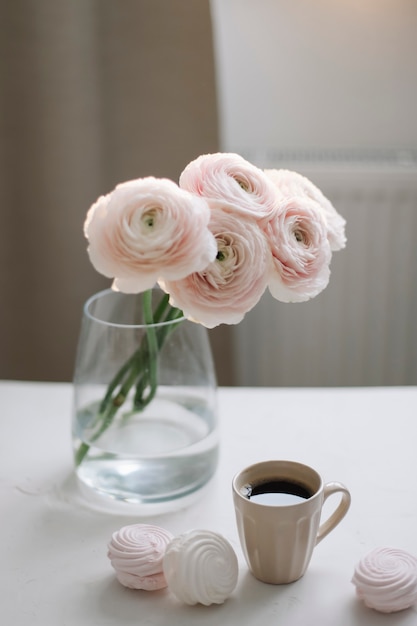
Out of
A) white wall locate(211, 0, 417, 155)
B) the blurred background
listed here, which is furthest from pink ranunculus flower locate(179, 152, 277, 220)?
white wall locate(211, 0, 417, 155)

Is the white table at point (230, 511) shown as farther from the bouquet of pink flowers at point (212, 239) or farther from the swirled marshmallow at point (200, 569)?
the bouquet of pink flowers at point (212, 239)

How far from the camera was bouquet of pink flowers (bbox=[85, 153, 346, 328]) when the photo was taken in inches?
28.6

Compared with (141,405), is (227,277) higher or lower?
higher

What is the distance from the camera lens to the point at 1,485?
0.99 m

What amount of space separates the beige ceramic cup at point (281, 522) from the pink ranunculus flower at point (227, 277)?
16 centimetres

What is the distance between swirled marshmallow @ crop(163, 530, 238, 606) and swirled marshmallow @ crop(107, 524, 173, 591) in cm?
2

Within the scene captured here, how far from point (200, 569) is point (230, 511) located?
0.16 meters

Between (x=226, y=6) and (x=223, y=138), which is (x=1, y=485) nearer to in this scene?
(x=223, y=138)

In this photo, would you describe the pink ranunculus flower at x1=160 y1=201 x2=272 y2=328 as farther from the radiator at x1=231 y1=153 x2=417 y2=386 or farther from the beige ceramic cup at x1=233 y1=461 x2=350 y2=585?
the radiator at x1=231 y1=153 x2=417 y2=386

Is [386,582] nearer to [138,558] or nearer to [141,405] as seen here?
[138,558]

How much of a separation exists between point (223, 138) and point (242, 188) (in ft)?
2.79

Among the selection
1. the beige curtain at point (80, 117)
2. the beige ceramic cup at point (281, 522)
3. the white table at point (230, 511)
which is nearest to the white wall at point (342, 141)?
the beige curtain at point (80, 117)

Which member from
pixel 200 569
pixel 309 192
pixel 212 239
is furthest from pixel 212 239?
pixel 200 569

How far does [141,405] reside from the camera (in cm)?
97
